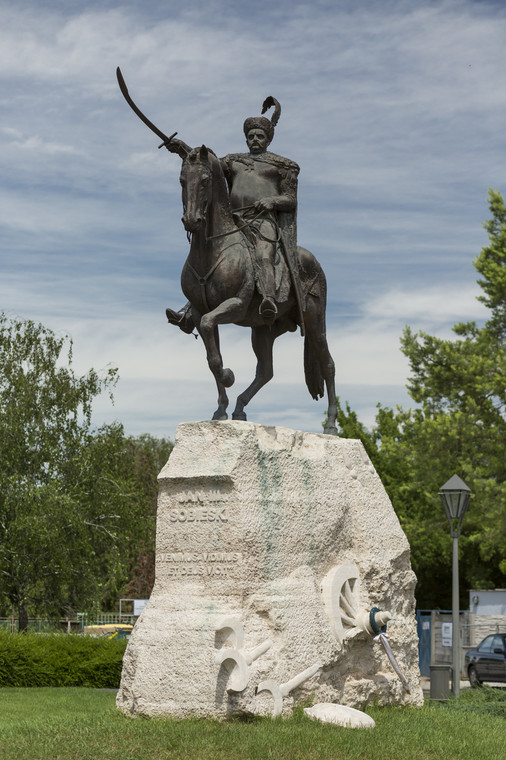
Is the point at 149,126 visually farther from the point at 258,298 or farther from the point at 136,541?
the point at 136,541

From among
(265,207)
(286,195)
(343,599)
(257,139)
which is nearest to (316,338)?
(286,195)

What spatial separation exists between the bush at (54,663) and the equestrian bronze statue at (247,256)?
8.59 metres

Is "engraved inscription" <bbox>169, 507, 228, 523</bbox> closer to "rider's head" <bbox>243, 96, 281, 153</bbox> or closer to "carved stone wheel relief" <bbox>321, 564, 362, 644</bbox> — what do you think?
"carved stone wheel relief" <bbox>321, 564, 362, 644</bbox>

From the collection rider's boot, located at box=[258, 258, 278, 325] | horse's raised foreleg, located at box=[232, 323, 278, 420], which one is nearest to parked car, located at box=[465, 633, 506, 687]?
horse's raised foreleg, located at box=[232, 323, 278, 420]

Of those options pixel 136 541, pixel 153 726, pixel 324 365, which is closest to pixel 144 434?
pixel 136 541

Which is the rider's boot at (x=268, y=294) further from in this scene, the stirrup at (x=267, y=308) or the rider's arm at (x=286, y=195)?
the rider's arm at (x=286, y=195)

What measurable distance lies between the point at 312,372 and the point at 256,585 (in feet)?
12.0

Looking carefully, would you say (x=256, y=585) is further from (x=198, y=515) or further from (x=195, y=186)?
(x=195, y=186)

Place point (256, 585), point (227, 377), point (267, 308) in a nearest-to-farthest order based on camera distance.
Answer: point (256, 585) < point (227, 377) < point (267, 308)

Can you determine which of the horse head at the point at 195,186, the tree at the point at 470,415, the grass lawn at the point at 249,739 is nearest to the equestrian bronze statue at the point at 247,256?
the horse head at the point at 195,186

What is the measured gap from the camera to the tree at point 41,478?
25734mm

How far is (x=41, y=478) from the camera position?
27641mm

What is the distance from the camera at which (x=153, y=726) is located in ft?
27.5

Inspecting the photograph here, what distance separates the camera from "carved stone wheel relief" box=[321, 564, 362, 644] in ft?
32.1
